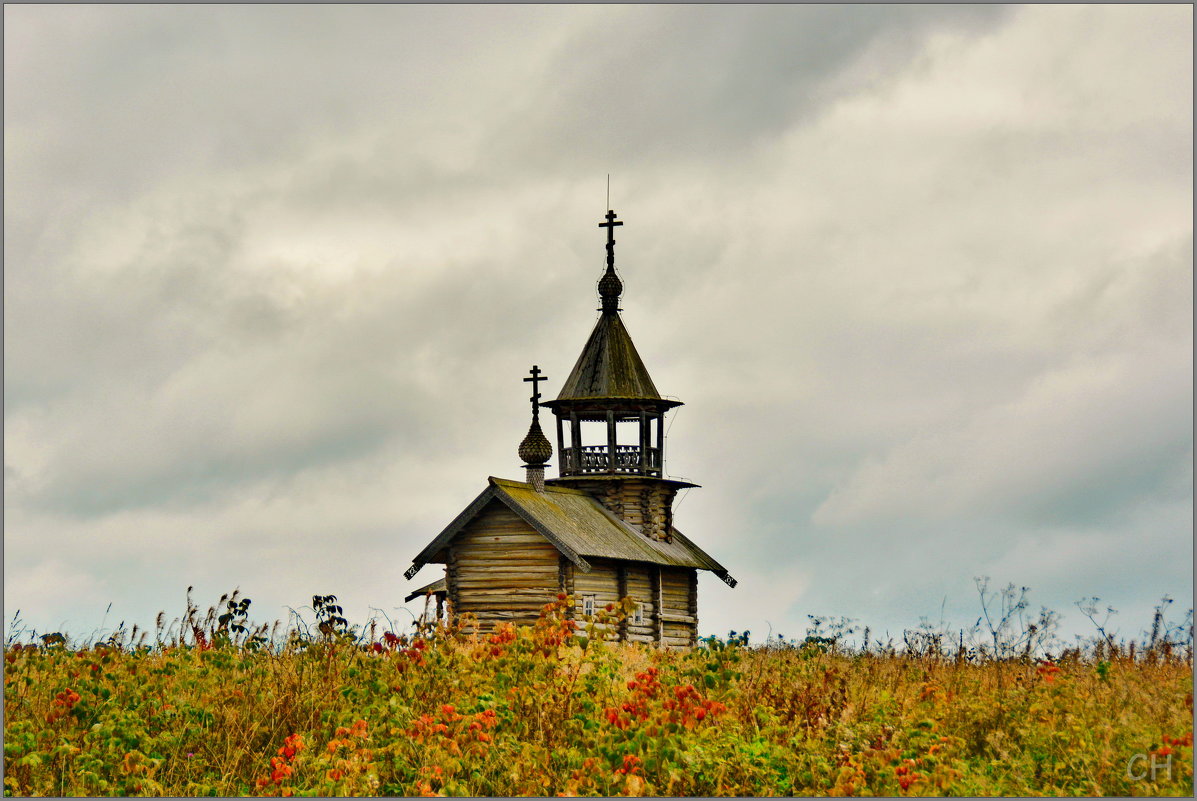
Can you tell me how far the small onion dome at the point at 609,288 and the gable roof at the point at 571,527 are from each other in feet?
18.8

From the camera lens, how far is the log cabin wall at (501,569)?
2919cm

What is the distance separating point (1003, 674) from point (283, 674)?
25.4 ft

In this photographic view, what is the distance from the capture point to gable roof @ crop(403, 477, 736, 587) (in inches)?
1127

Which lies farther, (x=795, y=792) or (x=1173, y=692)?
(x=1173, y=692)

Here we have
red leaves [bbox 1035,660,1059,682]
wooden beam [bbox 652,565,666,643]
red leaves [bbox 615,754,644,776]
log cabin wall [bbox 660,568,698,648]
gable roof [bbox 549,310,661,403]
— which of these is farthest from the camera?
log cabin wall [bbox 660,568,698,648]

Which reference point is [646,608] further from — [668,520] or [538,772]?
[538,772]

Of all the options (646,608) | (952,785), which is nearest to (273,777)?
(952,785)

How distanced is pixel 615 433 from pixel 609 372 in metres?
1.78

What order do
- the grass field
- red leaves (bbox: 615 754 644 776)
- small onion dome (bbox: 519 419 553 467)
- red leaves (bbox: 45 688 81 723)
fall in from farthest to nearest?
small onion dome (bbox: 519 419 553 467) < red leaves (bbox: 45 688 81 723) < the grass field < red leaves (bbox: 615 754 644 776)

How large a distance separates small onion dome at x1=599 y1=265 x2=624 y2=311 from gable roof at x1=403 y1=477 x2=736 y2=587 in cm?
574

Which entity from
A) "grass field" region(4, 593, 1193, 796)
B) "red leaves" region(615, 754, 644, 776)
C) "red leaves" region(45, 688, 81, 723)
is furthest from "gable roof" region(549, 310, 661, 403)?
"red leaves" region(615, 754, 644, 776)

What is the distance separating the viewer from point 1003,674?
1354cm

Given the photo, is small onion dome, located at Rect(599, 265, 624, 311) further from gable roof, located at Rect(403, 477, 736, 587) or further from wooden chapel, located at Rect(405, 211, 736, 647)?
gable roof, located at Rect(403, 477, 736, 587)

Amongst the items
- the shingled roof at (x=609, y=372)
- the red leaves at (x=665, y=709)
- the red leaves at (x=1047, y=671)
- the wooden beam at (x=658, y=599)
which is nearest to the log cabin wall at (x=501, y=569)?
the wooden beam at (x=658, y=599)
